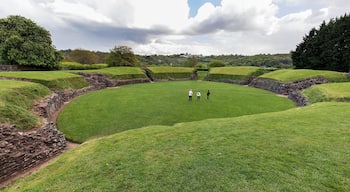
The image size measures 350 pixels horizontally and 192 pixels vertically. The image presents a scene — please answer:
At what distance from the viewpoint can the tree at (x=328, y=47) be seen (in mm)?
37062

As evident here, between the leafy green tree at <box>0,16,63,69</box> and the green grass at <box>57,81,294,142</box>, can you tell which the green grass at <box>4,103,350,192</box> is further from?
the leafy green tree at <box>0,16,63,69</box>

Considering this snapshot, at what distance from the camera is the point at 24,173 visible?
326 inches

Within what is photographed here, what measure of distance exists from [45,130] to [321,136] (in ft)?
42.8

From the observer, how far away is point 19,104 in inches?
515

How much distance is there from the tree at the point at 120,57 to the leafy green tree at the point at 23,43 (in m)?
22.1

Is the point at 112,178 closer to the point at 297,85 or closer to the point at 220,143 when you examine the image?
the point at 220,143

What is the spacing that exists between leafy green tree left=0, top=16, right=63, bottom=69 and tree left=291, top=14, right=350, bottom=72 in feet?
169

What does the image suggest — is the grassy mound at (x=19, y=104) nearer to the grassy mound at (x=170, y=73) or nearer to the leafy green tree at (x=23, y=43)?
the leafy green tree at (x=23, y=43)

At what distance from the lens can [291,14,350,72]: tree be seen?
3706 cm

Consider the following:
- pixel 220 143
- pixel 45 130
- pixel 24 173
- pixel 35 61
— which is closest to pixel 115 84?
pixel 35 61

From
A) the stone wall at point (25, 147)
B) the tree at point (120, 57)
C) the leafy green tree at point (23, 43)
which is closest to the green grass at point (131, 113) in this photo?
the stone wall at point (25, 147)

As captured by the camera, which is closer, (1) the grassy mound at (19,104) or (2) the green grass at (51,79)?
(1) the grassy mound at (19,104)

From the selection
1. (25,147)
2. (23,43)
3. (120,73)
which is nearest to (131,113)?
(25,147)

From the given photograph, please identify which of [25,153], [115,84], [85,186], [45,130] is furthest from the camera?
[115,84]
